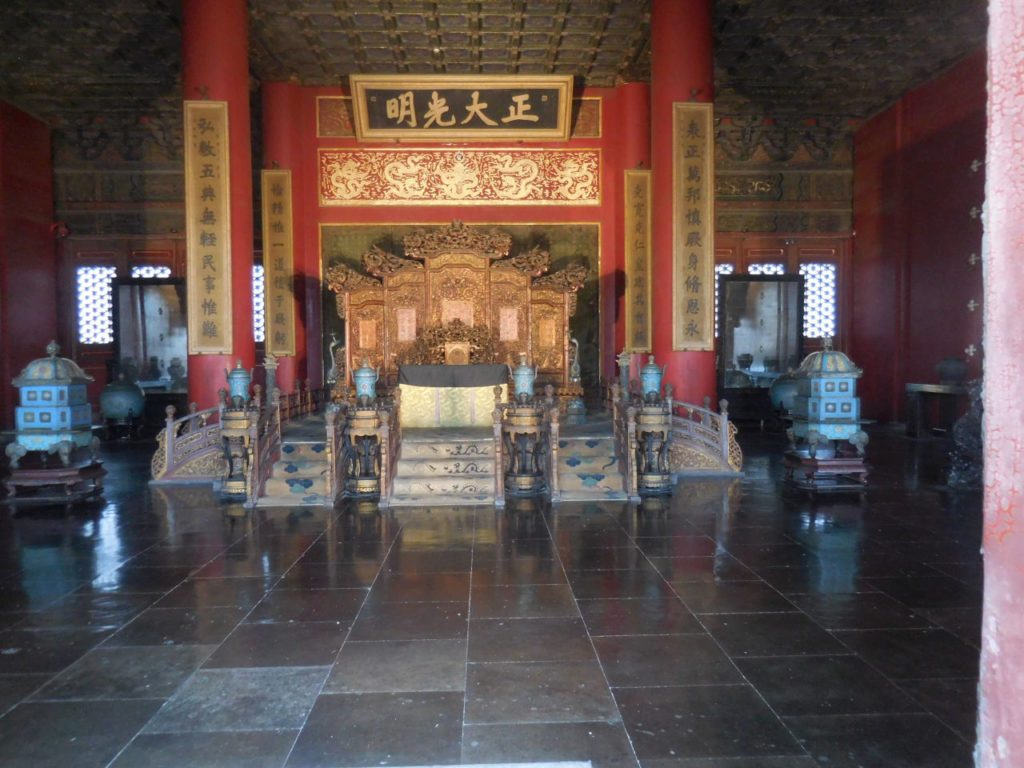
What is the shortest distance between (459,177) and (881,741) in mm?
9237

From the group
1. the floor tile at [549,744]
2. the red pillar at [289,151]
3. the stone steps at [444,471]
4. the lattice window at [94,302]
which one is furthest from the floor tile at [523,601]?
the lattice window at [94,302]

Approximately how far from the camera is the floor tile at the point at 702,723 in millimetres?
2025

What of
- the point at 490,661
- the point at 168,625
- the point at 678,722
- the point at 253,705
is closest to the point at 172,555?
the point at 168,625

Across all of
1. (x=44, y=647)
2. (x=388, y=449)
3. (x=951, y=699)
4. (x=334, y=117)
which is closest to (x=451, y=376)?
(x=388, y=449)

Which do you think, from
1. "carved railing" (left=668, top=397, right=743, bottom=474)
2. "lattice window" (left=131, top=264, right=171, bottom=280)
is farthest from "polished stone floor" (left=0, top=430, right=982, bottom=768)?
"lattice window" (left=131, top=264, right=171, bottom=280)

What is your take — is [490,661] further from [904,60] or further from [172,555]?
[904,60]

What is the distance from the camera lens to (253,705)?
2.32 m

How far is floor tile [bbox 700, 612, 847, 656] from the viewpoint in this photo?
107 inches

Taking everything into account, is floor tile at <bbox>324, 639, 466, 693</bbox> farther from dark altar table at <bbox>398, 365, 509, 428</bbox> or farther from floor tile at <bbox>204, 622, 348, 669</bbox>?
dark altar table at <bbox>398, 365, 509, 428</bbox>

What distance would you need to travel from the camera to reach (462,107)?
9.65 m

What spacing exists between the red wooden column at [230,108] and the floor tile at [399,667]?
17.6 feet

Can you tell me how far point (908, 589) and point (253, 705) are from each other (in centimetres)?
307

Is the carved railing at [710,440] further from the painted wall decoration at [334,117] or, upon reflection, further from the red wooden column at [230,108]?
the painted wall decoration at [334,117]

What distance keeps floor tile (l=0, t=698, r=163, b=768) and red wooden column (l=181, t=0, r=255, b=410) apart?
5421mm
